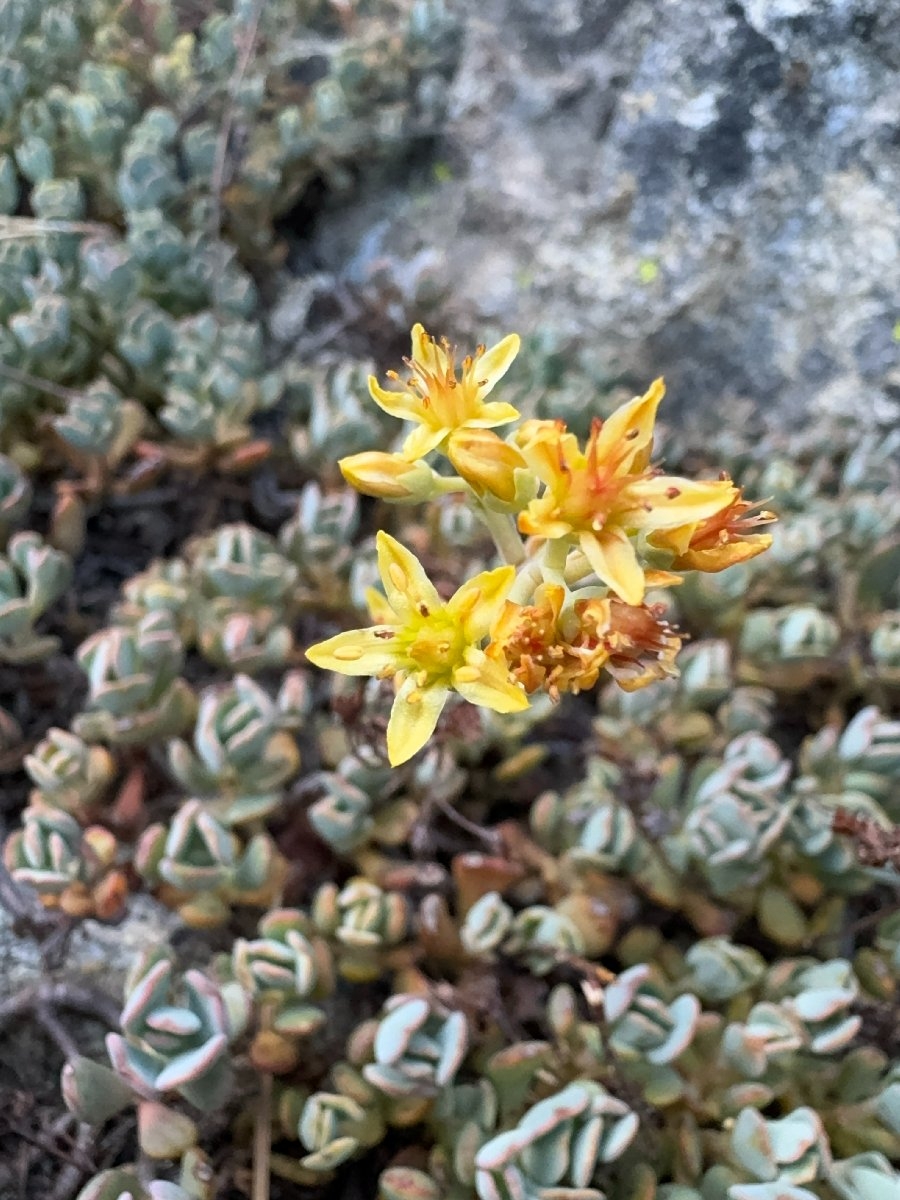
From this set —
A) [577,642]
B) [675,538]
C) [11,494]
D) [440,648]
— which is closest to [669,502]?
[675,538]

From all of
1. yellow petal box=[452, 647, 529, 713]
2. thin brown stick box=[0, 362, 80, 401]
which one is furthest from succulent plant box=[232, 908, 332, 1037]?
thin brown stick box=[0, 362, 80, 401]

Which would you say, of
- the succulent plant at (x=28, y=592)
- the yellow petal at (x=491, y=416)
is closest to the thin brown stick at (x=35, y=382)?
the succulent plant at (x=28, y=592)

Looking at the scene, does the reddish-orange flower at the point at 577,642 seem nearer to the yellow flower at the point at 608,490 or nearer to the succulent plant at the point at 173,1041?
the yellow flower at the point at 608,490

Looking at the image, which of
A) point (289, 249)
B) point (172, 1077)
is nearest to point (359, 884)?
point (172, 1077)

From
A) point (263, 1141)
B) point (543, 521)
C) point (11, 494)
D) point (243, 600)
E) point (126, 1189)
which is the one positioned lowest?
point (263, 1141)

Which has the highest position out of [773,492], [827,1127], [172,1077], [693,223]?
[693,223]

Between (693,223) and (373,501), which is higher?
(693,223)

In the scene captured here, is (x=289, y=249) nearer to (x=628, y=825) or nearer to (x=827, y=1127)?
(x=628, y=825)

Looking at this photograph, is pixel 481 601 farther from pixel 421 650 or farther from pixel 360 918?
pixel 360 918
